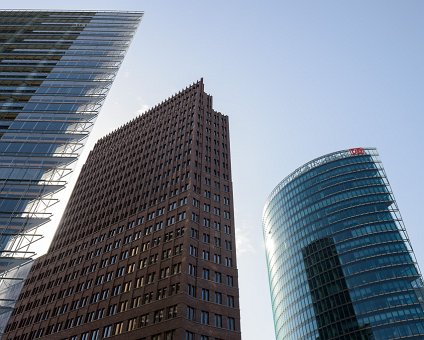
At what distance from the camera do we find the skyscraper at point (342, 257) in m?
105

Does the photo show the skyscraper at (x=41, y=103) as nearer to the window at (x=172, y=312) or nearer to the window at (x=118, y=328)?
the window at (x=172, y=312)

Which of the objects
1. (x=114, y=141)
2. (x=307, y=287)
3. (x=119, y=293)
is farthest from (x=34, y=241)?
(x=307, y=287)

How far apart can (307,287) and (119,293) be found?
78.7 meters

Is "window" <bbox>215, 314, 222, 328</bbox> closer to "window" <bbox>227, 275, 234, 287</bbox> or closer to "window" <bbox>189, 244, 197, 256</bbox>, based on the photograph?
"window" <bbox>227, 275, 234, 287</bbox>

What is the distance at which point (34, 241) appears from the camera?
4275 centimetres

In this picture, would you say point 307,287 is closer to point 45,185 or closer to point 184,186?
point 184,186

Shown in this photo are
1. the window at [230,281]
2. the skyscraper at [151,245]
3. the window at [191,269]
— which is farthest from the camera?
the window at [230,281]

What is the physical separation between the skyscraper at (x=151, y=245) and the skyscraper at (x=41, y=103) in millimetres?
23637

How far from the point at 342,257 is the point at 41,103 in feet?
315

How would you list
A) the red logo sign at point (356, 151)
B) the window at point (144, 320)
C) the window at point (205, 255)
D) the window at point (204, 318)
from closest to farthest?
the window at point (204, 318) → the window at point (144, 320) → the window at point (205, 255) → the red logo sign at point (356, 151)

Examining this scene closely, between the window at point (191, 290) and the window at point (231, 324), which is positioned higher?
the window at point (191, 290)

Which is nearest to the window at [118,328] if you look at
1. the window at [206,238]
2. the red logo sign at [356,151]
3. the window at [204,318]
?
the window at [204,318]

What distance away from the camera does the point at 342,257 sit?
119062 millimetres

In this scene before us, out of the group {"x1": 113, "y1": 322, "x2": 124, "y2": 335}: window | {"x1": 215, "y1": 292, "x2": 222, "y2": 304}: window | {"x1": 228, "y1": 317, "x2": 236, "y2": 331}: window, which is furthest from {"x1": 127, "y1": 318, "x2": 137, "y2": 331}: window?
{"x1": 228, "y1": 317, "x2": 236, "y2": 331}: window
